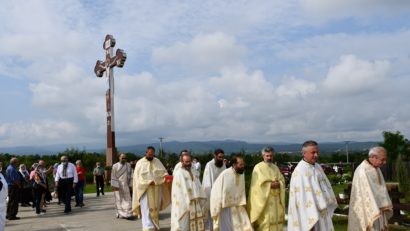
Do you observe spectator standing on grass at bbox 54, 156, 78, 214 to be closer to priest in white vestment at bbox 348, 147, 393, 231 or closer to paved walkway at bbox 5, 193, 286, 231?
paved walkway at bbox 5, 193, 286, 231

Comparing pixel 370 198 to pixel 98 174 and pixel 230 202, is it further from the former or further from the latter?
pixel 98 174

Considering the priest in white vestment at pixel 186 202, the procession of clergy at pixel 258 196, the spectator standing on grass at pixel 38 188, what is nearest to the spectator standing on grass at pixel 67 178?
the spectator standing on grass at pixel 38 188

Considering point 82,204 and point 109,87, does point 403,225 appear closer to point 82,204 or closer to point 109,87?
point 82,204

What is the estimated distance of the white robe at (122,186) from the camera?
1404cm

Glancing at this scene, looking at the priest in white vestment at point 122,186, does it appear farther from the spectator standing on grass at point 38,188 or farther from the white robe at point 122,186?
the spectator standing on grass at point 38,188

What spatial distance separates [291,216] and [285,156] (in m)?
42.8

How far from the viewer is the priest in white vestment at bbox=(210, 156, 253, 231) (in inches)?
362

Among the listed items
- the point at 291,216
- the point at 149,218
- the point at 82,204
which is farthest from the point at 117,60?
the point at 291,216

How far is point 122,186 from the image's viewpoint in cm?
1421

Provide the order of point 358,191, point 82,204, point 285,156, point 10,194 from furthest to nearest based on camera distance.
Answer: point 285,156, point 82,204, point 10,194, point 358,191

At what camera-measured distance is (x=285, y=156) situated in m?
50.2

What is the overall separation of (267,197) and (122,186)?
6183mm

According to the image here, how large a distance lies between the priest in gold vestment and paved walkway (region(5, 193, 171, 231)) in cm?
363

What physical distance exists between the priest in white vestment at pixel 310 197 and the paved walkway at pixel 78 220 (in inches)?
197
